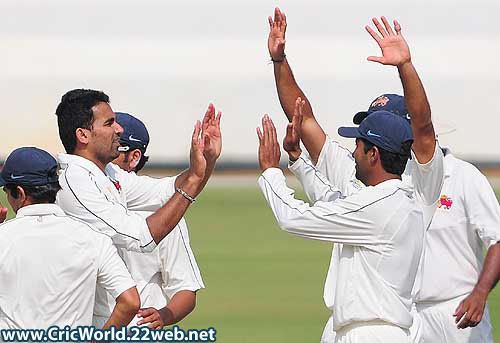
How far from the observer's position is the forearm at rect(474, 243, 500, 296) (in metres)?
5.70

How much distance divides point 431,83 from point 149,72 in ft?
23.4

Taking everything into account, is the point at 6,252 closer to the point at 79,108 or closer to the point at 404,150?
the point at 79,108

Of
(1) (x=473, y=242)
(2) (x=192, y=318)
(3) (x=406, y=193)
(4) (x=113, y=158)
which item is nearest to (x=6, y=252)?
(4) (x=113, y=158)

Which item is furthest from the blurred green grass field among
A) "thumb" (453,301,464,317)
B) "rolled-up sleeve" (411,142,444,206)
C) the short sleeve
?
"rolled-up sleeve" (411,142,444,206)

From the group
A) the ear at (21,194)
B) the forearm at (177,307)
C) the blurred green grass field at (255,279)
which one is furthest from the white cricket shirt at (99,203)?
the blurred green grass field at (255,279)

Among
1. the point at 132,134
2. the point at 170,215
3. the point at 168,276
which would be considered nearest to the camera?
the point at 170,215

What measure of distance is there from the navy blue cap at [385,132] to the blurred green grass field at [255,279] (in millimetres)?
3846

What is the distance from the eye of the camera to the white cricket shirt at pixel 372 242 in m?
4.80

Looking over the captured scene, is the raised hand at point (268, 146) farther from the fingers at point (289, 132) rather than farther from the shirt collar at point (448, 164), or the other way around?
the shirt collar at point (448, 164)

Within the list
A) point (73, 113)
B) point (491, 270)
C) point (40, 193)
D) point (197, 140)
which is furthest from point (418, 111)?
point (40, 193)

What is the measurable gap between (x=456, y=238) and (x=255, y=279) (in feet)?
20.4

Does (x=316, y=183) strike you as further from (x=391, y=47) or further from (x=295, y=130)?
(x=391, y=47)

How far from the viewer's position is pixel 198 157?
193 inches

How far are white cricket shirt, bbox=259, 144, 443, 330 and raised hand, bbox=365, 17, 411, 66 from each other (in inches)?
19.6
